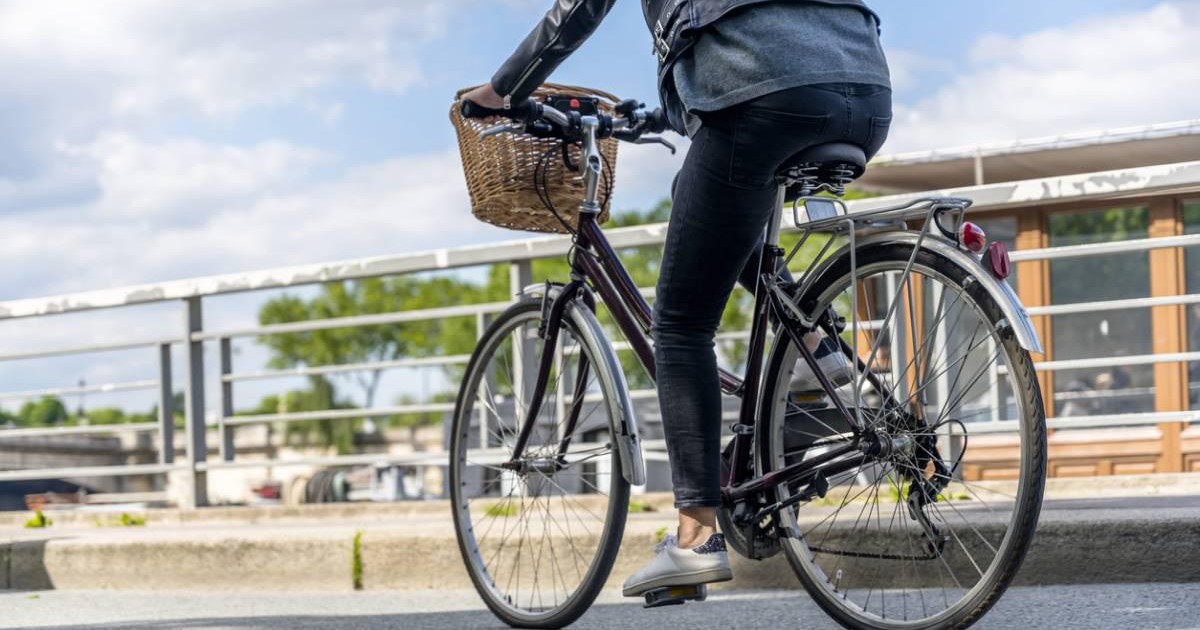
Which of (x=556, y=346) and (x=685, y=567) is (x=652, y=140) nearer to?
(x=556, y=346)

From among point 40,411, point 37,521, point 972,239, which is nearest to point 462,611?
point 972,239

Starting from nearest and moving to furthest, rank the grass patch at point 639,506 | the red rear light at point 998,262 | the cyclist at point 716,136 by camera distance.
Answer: the red rear light at point 998,262 < the cyclist at point 716,136 < the grass patch at point 639,506

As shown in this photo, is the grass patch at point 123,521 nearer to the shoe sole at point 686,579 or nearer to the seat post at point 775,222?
the shoe sole at point 686,579

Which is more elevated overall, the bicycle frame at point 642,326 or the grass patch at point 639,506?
the bicycle frame at point 642,326

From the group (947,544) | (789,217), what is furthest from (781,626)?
(789,217)

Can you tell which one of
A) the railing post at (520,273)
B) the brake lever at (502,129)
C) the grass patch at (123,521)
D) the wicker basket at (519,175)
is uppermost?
the brake lever at (502,129)

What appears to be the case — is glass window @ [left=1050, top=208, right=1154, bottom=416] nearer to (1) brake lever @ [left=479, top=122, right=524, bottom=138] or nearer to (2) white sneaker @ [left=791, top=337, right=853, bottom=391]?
(1) brake lever @ [left=479, top=122, right=524, bottom=138]

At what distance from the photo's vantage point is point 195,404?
21.5 ft

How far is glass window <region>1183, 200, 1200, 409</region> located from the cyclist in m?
8.81

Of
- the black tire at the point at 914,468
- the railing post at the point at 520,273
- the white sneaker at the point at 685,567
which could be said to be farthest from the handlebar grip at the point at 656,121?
the railing post at the point at 520,273

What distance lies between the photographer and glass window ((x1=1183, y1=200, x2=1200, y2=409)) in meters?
10.6

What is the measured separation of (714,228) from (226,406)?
466 centimetres

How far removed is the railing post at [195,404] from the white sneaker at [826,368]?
14.7 ft

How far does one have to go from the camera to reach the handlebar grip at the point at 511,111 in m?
3.17
